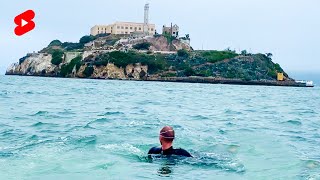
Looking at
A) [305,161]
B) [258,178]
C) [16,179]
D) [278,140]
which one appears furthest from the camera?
[278,140]

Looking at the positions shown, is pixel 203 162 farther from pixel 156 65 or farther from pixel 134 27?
pixel 134 27

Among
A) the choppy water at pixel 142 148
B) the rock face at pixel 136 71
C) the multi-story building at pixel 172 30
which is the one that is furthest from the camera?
the multi-story building at pixel 172 30

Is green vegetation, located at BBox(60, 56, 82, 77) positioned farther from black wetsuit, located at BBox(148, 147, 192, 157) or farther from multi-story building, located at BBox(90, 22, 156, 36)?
black wetsuit, located at BBox(148, 147, 192, 157)

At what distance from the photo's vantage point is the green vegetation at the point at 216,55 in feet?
491

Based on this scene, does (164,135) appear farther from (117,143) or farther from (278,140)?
(278,140)

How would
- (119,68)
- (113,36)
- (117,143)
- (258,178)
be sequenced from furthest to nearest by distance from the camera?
1. (113,36)
2. (119,68)
3. (117,143)
4. (258,178)

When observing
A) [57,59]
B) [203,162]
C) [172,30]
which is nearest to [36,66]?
[57,59]

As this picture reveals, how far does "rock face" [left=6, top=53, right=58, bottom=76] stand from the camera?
151250mm

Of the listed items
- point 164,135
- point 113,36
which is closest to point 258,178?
point 164,135

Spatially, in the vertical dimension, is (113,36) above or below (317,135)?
above

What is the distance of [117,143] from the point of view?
15.0 m

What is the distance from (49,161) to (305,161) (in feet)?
20.6

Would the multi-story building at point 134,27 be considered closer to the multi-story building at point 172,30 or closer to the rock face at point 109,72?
the multi-story building at point 172,30

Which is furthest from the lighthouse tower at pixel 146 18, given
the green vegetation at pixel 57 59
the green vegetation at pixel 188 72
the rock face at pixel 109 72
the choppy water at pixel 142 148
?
the choppy water at pixel 142 148
